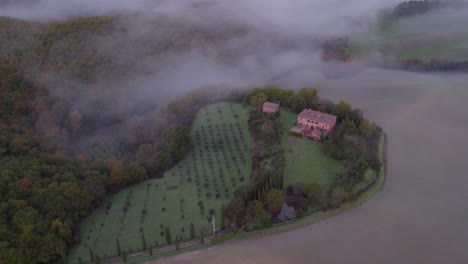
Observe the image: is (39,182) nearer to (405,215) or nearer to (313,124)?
(313,124)

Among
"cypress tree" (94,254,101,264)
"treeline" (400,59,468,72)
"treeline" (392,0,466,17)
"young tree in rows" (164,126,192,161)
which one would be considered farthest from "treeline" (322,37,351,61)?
"cypress tree" (94,254,101,264)

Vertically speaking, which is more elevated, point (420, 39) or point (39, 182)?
point (420, 39)

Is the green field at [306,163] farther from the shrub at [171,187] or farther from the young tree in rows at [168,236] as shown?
the young tree in rows at [168,236]

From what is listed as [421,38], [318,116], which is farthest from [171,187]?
[421,38]

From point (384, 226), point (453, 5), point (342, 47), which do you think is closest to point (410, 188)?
point (384, 226)

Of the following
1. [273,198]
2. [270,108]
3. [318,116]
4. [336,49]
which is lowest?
[273,198]

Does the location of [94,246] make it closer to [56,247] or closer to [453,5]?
[56,247]

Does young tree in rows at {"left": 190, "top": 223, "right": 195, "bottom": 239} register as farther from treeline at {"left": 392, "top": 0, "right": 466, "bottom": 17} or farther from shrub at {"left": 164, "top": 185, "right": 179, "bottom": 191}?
treeline at {"left": 392, "top": 0, "right": 466, "bottom": 17}

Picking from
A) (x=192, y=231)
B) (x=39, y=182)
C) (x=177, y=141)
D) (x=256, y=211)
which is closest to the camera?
(x=192, y=231)

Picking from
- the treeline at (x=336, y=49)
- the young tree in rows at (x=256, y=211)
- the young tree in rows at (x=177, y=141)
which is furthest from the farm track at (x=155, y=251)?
the treeline at (x=336, y=49)
